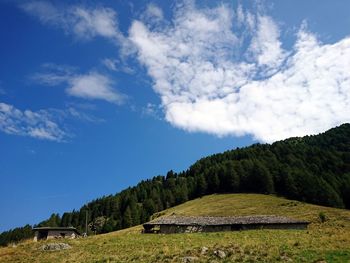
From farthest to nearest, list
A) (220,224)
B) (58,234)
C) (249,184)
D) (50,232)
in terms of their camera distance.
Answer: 1. (249,184)
2. (58,234)
3. (50,232)
4. (220,224)

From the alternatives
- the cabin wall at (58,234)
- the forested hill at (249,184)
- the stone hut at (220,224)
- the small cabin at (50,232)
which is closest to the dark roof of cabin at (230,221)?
the stone hut at (220,224)

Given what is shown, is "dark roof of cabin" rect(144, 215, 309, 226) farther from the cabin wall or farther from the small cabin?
the small cabin

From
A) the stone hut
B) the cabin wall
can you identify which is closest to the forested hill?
the stone hut

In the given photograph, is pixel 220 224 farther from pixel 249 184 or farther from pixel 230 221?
pixel 249 184

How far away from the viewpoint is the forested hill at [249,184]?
4707 inches

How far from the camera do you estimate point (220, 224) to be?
217 ft

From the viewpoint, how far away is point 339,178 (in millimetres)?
131750

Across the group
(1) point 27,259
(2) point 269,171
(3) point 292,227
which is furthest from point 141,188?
(1) point 27,259

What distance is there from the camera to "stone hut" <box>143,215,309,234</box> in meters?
63.0

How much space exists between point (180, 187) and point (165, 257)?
4851 inches

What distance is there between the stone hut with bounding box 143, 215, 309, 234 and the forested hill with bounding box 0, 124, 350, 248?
176 feet

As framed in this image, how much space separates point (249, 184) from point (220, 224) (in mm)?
75244

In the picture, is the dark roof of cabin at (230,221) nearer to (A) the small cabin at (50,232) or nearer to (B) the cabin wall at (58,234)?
(B) the cabin wall at (58,234)

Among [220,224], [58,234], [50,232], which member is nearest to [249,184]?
[220,224]
